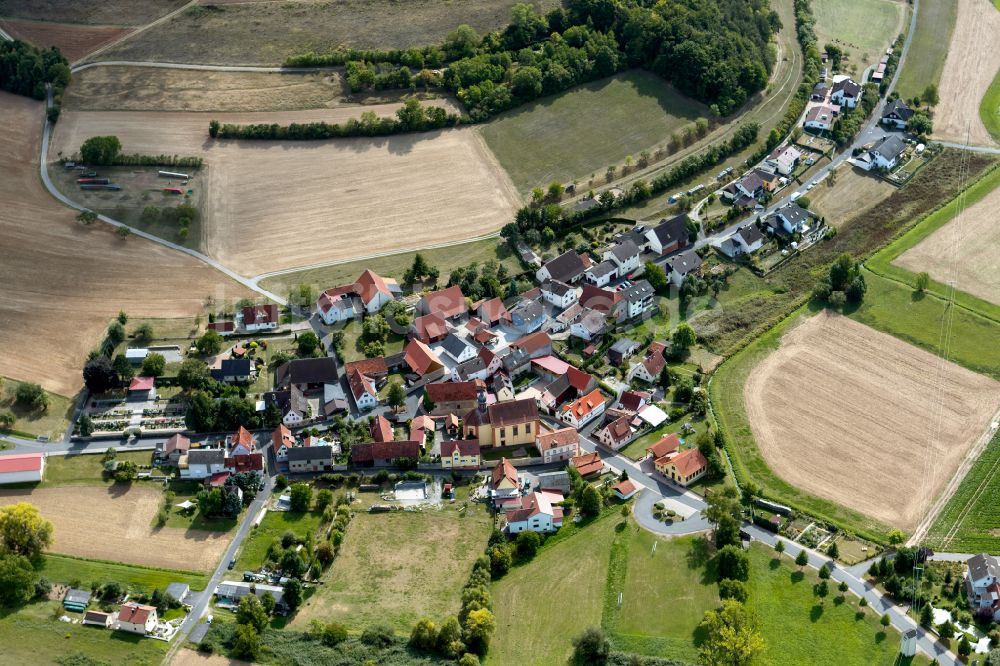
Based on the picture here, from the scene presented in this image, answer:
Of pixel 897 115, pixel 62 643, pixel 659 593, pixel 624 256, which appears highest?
pixel 897 115

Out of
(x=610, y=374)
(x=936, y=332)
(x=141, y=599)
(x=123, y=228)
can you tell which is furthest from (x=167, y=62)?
(x=936, y=332)

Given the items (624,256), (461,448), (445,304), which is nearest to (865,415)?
(624,256)

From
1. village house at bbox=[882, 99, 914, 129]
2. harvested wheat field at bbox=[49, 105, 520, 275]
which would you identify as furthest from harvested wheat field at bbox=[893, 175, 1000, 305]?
harvested wheat field at bbox=[49, 105, 520, 275]

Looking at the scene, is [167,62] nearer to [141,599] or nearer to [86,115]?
[86,115]

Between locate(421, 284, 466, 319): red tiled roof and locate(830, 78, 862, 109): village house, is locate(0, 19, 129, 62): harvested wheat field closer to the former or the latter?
locate(421, 284, 466, 319): red tiled roof

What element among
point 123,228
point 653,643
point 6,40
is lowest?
point 653,643

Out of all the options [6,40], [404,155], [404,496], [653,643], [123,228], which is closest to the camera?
[653,643]

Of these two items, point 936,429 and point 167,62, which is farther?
point 167,62

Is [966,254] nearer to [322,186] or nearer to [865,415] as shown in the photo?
[865,415]
